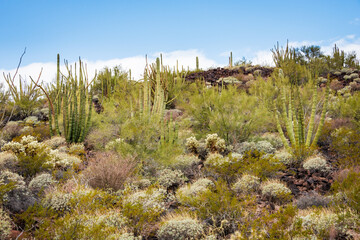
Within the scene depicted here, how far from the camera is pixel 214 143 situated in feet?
26.9

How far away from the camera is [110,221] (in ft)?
14.5

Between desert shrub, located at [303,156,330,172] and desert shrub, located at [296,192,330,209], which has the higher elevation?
desert shrub, located at [303,156,330,172]

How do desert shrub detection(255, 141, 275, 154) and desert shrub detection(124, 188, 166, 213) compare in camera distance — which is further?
desert shrub detection(255, 141, 275, 154)

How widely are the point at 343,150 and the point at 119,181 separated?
5272 mm

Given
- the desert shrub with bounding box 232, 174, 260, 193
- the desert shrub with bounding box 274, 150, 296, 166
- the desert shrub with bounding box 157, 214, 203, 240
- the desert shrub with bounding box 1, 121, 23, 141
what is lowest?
the desert shrub with bounding box 157, 214, 203, 240

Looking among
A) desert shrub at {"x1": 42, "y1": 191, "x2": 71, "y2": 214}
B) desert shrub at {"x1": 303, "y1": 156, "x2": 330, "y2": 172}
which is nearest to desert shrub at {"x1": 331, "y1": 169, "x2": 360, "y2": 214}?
desert shrub at {"x1": 303, "y1": 156, "x2": 330, "y2": 172}

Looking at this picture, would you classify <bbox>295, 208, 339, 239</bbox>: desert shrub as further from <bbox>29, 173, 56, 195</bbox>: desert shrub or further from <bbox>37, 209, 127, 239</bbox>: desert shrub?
<bbox>29, 173, 56, 195</bbox>: desert shrub

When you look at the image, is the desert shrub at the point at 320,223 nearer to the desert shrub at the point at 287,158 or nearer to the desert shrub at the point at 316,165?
the desert shrub at the point at 316,165

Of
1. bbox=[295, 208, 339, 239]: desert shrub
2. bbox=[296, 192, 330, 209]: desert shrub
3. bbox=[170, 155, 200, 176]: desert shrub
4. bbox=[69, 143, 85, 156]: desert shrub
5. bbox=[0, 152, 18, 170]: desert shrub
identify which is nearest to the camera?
bbox=[295, 208, 339, 239]: desert shrub

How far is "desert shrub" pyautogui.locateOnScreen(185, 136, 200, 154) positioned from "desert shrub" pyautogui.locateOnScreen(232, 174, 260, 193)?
2405 mm

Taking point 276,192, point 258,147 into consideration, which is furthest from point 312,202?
point 258,147

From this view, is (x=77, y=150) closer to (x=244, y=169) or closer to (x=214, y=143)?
(x=214, y=143)

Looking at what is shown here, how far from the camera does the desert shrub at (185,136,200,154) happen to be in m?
8.22

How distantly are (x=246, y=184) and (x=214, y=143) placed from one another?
2517 millimetres
